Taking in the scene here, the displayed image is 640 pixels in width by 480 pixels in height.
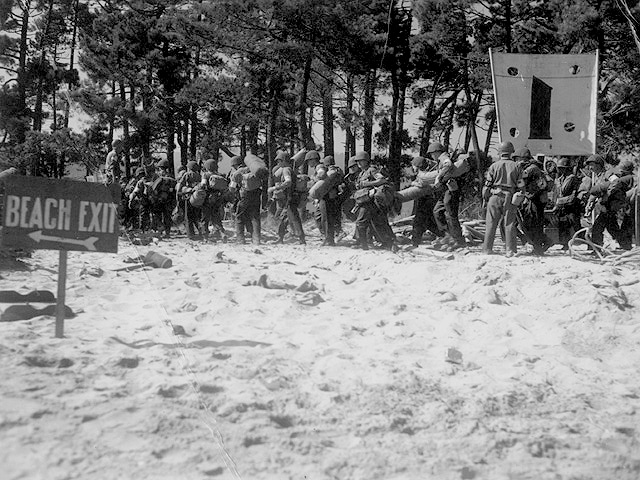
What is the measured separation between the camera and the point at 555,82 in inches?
483

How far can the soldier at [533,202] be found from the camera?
1001 centimetres

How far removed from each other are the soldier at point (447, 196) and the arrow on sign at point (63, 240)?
6943 millimetres

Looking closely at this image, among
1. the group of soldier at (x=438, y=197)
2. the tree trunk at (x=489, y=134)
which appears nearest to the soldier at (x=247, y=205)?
the group of soldier at (x=438, y=197)

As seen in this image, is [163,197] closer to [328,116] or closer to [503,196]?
[503,196]

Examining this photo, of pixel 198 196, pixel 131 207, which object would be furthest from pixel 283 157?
pixel 131 207

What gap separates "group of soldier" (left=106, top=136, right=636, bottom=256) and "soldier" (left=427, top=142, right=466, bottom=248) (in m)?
0.02

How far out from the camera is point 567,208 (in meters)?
11.3

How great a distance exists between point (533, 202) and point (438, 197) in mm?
1712

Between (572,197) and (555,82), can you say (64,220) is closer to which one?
(572,197)

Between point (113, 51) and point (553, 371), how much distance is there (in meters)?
27.5

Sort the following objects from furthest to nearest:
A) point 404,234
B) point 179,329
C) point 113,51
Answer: point 113,51 < point 404,234 < point 179,329

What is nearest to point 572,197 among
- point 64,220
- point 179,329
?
point 179,329

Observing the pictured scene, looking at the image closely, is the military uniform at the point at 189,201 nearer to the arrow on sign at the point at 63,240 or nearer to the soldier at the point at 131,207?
the soldier at the point at 131,207

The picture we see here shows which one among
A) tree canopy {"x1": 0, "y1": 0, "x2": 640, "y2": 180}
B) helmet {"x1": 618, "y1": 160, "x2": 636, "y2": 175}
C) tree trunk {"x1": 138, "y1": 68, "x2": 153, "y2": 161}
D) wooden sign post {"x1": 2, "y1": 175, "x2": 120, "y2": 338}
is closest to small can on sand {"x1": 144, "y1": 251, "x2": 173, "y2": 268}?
wooden sign post {"x1": 2, "y1": 175, "x2": 120, "y2": 338}
